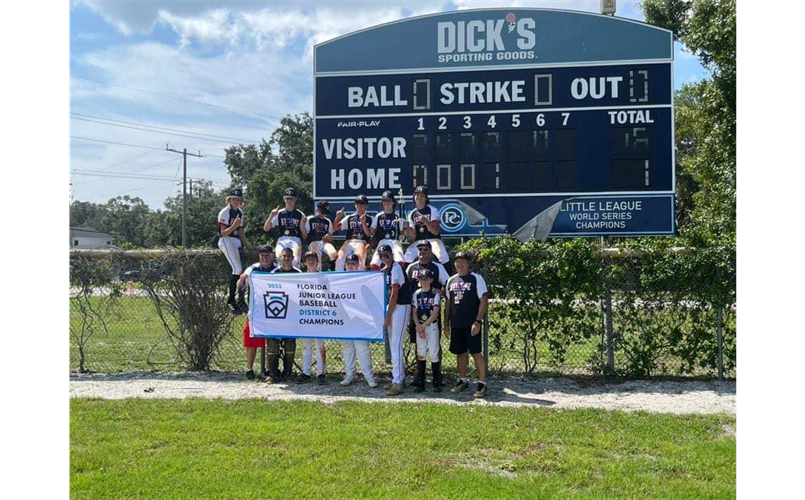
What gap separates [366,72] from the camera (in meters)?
12.3

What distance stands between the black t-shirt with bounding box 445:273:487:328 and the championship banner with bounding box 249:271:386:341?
3.27ft

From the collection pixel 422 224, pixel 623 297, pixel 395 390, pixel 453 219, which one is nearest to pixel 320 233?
pixel 422 224

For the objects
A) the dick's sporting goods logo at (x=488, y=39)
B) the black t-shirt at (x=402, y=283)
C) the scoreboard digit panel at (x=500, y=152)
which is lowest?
the black t-shirt at (x=402, y=283)

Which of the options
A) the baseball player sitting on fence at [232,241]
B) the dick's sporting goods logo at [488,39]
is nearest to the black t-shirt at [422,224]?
the baseball player sitting on fence at [232,241]

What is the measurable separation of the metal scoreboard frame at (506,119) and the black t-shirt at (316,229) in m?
1.89

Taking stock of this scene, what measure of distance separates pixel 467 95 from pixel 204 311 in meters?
→ 5.89

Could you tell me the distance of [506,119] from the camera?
11.8 m

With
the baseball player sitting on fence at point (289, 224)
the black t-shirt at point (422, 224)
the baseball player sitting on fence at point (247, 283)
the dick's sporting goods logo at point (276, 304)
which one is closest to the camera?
the dick's sporting goods logo at point (276, 304)

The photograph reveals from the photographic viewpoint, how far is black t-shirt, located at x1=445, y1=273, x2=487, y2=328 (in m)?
8.44

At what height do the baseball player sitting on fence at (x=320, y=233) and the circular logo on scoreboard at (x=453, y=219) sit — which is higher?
the circular logo on scoreboard at (x=453, y=219)

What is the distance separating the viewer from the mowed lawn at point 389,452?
16.5 feet

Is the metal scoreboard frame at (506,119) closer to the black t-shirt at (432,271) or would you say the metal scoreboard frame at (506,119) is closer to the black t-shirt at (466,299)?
the black t-shirt at (432,271)

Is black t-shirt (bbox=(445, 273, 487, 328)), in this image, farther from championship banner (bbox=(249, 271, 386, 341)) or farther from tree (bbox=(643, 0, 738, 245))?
tree (bbox=(643, 0, 738, 245))
